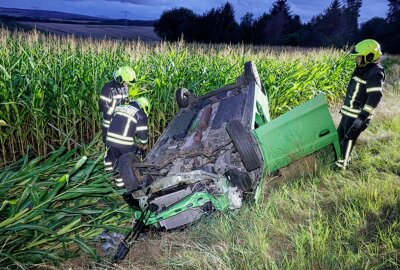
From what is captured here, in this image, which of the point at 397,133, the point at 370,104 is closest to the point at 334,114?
the point at 397,133

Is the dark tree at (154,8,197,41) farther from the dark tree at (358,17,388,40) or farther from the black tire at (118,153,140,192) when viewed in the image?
the black tire at (118,153,140,192)

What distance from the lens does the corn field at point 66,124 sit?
321 centimetres

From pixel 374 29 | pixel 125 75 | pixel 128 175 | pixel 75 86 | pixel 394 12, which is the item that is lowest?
pixel 128 175

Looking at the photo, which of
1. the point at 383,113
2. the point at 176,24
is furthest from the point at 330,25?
the point at 383,113

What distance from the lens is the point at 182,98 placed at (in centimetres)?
558

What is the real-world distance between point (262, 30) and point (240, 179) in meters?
46.5

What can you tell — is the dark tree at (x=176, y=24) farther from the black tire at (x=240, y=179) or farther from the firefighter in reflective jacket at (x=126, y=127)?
the black tire at (x=240, y=179)

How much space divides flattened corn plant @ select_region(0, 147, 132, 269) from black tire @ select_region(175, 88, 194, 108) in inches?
78.2

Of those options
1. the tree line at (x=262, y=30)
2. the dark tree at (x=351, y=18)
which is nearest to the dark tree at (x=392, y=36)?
the tree line at (x=262, y=30)

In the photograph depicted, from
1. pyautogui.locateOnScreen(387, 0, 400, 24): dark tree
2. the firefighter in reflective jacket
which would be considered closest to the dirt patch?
the firefighter in reflective jacket

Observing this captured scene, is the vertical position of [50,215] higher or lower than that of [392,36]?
lower

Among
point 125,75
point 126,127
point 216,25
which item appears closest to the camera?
point 126,127

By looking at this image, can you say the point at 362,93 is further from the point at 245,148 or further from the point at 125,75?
the point at 125,75

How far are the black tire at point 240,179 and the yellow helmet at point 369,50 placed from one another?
9.07ft
